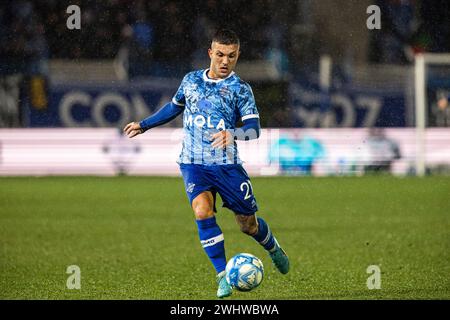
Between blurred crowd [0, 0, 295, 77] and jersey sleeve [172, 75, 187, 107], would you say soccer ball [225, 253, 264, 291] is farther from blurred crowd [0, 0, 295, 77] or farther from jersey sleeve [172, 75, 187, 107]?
blurred crowd [0, 0, 295, 77]

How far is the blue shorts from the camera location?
6430mm

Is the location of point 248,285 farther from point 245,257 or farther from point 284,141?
point 284,141

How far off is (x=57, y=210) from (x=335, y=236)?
4473mm

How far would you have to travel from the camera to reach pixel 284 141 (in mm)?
19078

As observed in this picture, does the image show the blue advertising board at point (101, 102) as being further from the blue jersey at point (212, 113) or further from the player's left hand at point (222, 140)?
the player's left hand at point (222, 140)

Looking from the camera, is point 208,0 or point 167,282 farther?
point 208,0

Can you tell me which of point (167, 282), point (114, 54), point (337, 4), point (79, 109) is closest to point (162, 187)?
point (79, 109)

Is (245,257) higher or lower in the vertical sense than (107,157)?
lower

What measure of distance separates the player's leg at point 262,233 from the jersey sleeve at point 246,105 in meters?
0.72

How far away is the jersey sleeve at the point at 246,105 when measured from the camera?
6.38 meters

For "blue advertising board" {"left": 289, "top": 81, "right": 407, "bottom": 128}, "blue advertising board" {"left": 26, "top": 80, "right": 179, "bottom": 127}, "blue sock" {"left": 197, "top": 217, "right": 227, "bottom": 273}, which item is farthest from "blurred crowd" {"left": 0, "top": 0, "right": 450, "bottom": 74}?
"blue sock" {"left": 197, "top": 217, "right": 227, "bottom": 273}

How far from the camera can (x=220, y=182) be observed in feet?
21.2

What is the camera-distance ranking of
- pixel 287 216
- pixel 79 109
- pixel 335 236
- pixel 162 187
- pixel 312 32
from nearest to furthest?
pixel 335 236 → pixel 287 216 → pixel 162 187 → pixel 79 109 → pixel 312 32

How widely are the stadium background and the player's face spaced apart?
16.7 feet
